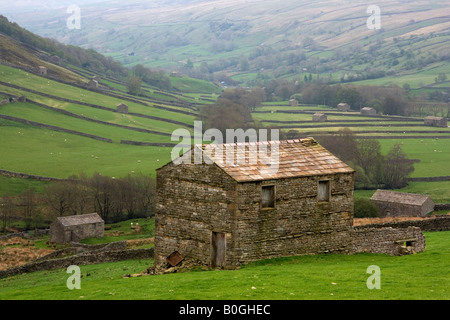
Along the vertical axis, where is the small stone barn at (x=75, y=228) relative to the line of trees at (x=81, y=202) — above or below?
below

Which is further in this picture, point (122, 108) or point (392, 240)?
point (122, 108)

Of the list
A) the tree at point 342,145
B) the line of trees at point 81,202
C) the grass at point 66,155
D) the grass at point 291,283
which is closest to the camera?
the grass at point 291,283

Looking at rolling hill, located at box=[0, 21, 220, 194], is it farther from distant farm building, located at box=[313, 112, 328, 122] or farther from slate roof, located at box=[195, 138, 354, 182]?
slate roof, located at box=[195, 138, 354, 182]

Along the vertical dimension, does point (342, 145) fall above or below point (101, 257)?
above

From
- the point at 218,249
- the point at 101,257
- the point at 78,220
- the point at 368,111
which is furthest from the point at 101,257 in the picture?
the point at 368,111

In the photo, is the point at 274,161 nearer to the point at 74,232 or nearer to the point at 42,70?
the point at 74,232

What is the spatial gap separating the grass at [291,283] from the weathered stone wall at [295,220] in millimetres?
536

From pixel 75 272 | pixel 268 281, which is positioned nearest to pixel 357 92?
pixel 75 272

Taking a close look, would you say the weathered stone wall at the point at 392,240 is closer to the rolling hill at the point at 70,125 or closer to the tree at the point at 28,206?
the tree at the point at 28,206

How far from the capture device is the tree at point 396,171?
291 ft

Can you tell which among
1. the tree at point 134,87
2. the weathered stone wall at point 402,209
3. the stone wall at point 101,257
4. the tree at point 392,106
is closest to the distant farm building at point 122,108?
the tree at point 134,87

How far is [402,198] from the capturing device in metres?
67.3

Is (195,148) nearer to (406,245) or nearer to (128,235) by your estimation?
(406,245)

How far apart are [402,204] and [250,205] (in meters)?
41.9
